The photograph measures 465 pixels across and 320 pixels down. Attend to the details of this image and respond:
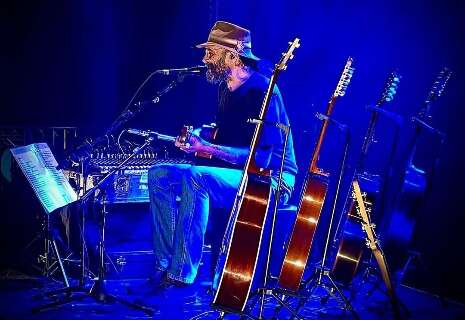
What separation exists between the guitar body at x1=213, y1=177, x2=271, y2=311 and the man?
2.47ft

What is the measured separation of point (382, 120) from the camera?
215 inches

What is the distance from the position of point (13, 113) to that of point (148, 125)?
1.65m

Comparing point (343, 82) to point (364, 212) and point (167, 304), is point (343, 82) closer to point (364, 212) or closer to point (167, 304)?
point (364, 212)

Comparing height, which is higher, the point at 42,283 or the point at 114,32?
the point at 114,32

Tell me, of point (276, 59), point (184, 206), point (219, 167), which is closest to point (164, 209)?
point (184, 206)

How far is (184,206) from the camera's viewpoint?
4137mm

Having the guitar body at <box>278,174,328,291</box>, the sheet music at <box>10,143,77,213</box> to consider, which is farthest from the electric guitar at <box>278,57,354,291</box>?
the sheet music at <box>10,143,77,213</box>

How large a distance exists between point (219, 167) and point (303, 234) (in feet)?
3.27

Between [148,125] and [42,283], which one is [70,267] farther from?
[148,125]

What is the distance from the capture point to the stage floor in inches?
149

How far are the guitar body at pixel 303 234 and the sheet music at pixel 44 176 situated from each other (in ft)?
6.97

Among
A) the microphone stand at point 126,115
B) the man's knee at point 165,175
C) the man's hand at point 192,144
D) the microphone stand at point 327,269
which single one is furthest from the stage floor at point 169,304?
the man's hand at point 192,144

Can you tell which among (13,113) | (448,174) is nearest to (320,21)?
(448,174)

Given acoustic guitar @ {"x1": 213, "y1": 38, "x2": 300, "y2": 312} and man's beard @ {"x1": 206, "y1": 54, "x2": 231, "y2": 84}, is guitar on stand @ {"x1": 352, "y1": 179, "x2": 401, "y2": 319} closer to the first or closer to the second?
acoustic guitar @ {"x1": 213, "y1": 38, "x2": 300, "y2": 312}
